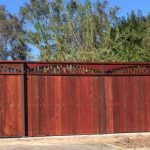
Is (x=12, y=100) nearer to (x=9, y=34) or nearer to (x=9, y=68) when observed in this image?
(x=9, y=68)

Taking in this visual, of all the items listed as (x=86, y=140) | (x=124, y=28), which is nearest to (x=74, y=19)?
(x=124, y=28)

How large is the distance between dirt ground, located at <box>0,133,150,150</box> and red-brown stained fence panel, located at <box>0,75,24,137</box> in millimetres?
430

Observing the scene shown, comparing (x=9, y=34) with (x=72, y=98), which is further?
(x=9, y=34)

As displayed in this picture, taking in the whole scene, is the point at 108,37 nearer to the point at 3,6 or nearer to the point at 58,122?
the point at 58,122

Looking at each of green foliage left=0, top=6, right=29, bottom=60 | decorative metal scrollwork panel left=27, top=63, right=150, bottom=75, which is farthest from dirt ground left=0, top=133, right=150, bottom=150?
green foliage left=0, top=6, right=29, bottom=60

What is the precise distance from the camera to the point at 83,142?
60.1 feet

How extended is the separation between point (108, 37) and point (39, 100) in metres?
10.6

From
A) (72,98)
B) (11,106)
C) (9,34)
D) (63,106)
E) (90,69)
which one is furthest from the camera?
(9,34)

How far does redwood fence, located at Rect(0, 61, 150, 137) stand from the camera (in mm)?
19047

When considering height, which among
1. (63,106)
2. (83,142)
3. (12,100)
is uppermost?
(12,100)

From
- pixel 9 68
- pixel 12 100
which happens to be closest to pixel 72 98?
pixel 12 100

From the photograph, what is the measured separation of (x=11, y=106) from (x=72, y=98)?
2.15 m

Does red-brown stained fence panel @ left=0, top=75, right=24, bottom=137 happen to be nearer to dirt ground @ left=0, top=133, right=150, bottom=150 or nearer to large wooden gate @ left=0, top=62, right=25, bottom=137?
large wooden gate @ left=0, top=62, right=25, bottom=137

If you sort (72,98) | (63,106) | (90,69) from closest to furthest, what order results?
(63,106)
(72,98)
(90,69)
